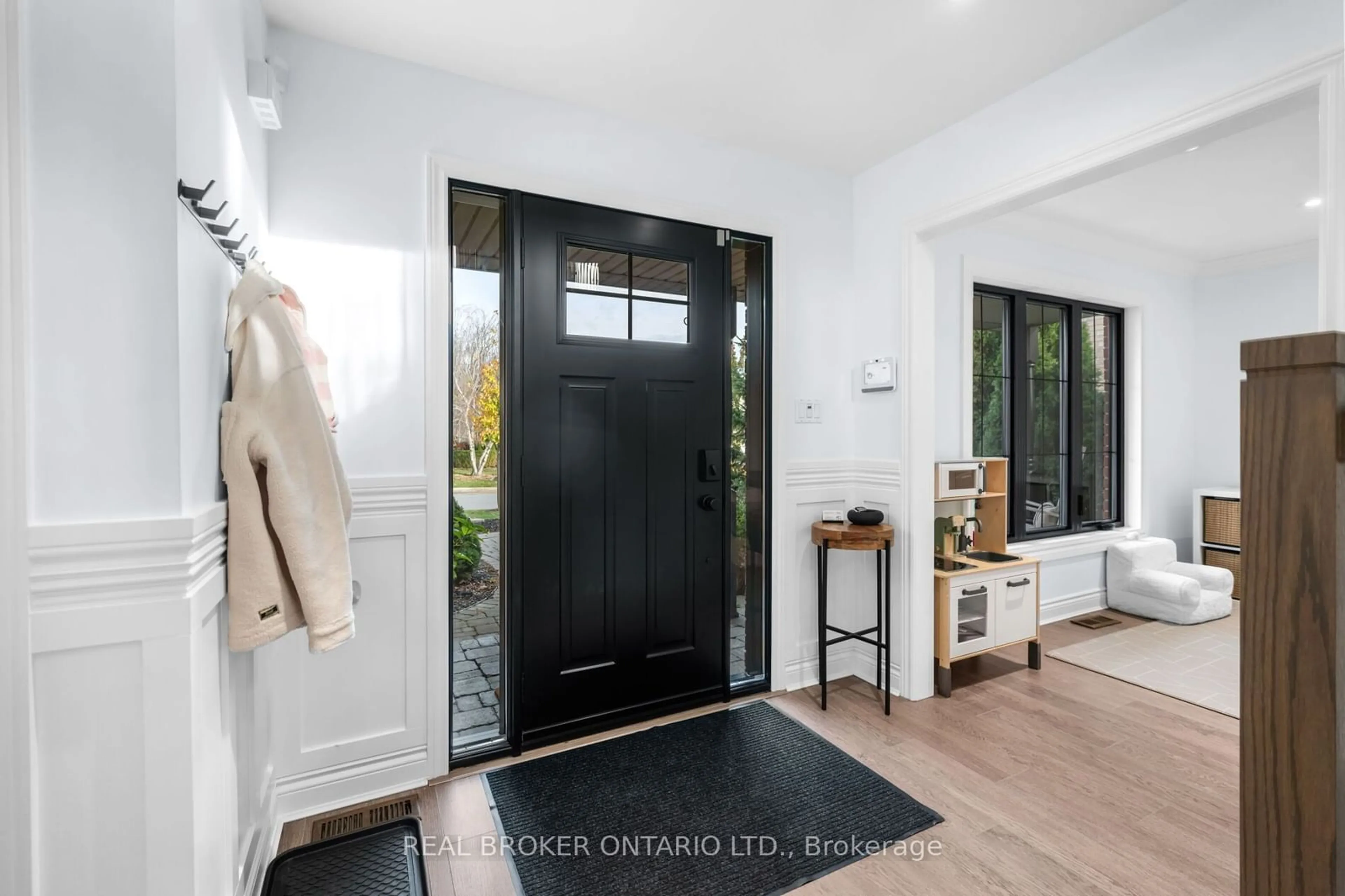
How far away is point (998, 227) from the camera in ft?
12.4

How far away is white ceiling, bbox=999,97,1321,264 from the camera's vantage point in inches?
116

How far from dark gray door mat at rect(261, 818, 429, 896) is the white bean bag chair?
14.9 feet

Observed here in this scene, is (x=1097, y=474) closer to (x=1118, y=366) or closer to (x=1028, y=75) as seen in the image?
(x=1118, y=366)

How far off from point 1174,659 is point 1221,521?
1.87 meters

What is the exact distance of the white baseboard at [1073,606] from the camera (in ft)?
13.4

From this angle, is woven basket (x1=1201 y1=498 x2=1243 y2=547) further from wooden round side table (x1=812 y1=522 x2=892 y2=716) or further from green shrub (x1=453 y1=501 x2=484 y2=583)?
green shrub (x1=453 y1=501 x2=484 y2=583)

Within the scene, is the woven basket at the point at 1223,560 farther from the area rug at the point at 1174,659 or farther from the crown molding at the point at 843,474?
the crown molding at the point at 843,474

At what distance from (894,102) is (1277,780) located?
8.41ft

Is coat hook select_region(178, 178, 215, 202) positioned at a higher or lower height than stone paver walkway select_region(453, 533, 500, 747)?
higher

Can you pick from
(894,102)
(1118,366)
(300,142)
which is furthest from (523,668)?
(1118,366)

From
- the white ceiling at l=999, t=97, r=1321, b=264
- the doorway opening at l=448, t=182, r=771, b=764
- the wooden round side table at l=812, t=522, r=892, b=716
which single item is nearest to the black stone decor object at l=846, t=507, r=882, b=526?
the wooden round side table at l=812, t=522, r=892, b=716

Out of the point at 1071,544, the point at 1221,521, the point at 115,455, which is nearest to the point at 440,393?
the point at 115,455

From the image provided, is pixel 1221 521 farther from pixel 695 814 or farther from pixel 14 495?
pixel 14 495

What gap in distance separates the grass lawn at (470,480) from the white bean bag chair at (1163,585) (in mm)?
4305
